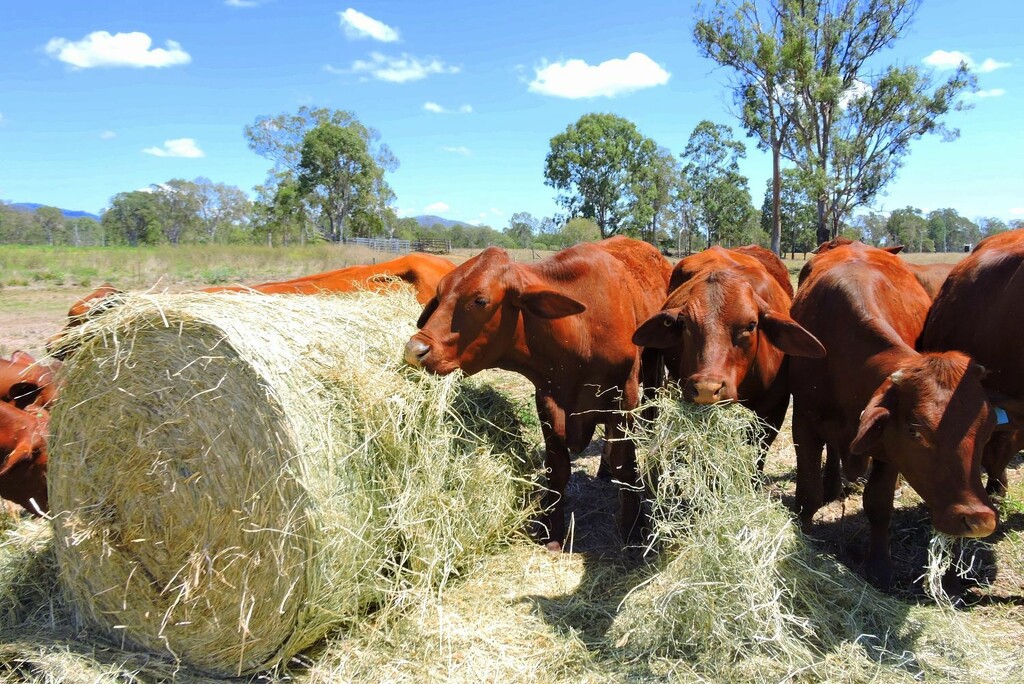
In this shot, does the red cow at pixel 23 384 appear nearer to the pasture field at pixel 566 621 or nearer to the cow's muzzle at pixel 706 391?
the pasture field at pixel 566 621

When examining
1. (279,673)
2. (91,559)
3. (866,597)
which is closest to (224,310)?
(91,559)

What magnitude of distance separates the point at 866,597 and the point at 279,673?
3237mm

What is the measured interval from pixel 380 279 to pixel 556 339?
256 centimetres

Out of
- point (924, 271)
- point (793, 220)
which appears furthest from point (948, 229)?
point (924, 271)

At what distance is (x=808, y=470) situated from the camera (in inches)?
175

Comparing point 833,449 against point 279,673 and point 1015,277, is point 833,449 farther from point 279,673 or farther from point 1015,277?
point 279,673

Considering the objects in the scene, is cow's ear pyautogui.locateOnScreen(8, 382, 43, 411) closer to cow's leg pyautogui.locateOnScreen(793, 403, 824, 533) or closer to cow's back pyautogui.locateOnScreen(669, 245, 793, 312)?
cow's back pyautogui.locateOnScreen(669, 245, 793, 312)

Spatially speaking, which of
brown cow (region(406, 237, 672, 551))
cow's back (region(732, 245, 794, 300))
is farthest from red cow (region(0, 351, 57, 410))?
cow's back (region(732, 245, 794, 300))

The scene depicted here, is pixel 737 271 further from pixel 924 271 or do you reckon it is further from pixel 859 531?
pixel 924 271

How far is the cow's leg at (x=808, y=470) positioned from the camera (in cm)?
443

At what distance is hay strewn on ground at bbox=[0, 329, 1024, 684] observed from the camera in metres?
3.19

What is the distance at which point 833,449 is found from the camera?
4.96 metres

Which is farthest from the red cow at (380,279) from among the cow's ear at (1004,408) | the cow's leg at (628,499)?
the cow's ear at (1004,408)

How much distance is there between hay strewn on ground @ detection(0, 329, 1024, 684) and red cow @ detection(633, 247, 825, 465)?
0.27 metres
